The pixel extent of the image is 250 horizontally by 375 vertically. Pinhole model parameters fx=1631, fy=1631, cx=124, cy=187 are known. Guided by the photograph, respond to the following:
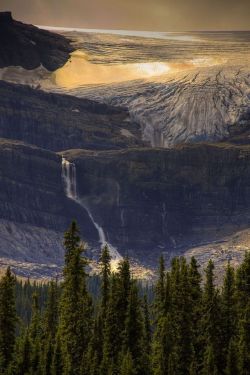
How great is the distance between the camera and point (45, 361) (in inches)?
6432

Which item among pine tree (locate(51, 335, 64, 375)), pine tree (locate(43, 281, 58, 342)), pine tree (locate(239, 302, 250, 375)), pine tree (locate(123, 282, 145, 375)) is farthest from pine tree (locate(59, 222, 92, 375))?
pine tree (locate(43, 281, 58, 342))

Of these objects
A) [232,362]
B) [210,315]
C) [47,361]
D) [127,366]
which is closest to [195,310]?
[210,315]

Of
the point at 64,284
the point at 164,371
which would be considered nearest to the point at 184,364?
the point at 164,371

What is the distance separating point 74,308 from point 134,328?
6.92 m

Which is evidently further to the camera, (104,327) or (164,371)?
(104,327)

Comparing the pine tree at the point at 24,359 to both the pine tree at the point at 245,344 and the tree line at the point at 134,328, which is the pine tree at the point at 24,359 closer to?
the tree line at the point at 134,328

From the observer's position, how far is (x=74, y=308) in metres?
166

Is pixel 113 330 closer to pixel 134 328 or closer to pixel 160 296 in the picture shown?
pixel 134 328

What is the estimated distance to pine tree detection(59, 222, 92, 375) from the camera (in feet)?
540

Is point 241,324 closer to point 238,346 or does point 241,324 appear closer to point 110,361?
point 238,346

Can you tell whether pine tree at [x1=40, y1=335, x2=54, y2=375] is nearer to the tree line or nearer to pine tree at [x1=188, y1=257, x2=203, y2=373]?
the tree line

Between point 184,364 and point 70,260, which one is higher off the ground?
point 70,260

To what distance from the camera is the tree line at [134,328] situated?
161500mm

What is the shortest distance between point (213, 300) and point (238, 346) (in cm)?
747
